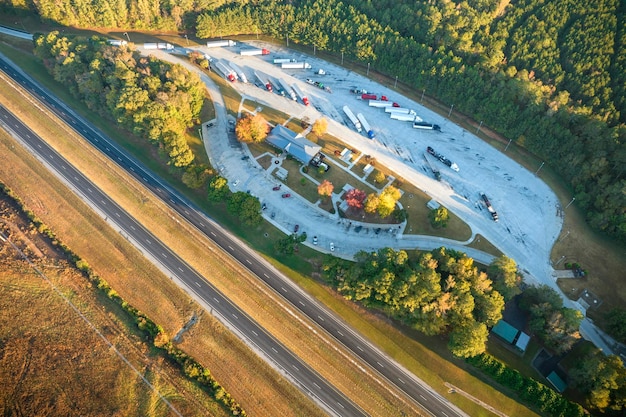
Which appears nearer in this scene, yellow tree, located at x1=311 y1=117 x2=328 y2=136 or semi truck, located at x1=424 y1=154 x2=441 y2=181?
semi truck, located at x1=424 y1=154 x2=441 y2=181

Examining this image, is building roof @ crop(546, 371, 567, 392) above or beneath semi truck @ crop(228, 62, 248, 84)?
beneath

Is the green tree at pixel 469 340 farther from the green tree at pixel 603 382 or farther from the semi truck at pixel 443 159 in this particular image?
the semi truck at pixel 443 159

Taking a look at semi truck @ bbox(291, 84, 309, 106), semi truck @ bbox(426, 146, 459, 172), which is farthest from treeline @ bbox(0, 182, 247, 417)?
semi truck @ bbox(426, 146, 459, 172)

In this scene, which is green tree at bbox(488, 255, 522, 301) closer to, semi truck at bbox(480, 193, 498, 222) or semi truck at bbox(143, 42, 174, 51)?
semi truck at bbox(480, 193, 498, 222)

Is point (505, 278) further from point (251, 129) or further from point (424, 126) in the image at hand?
point (251, 129)

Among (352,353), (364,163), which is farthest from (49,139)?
(352,353)
